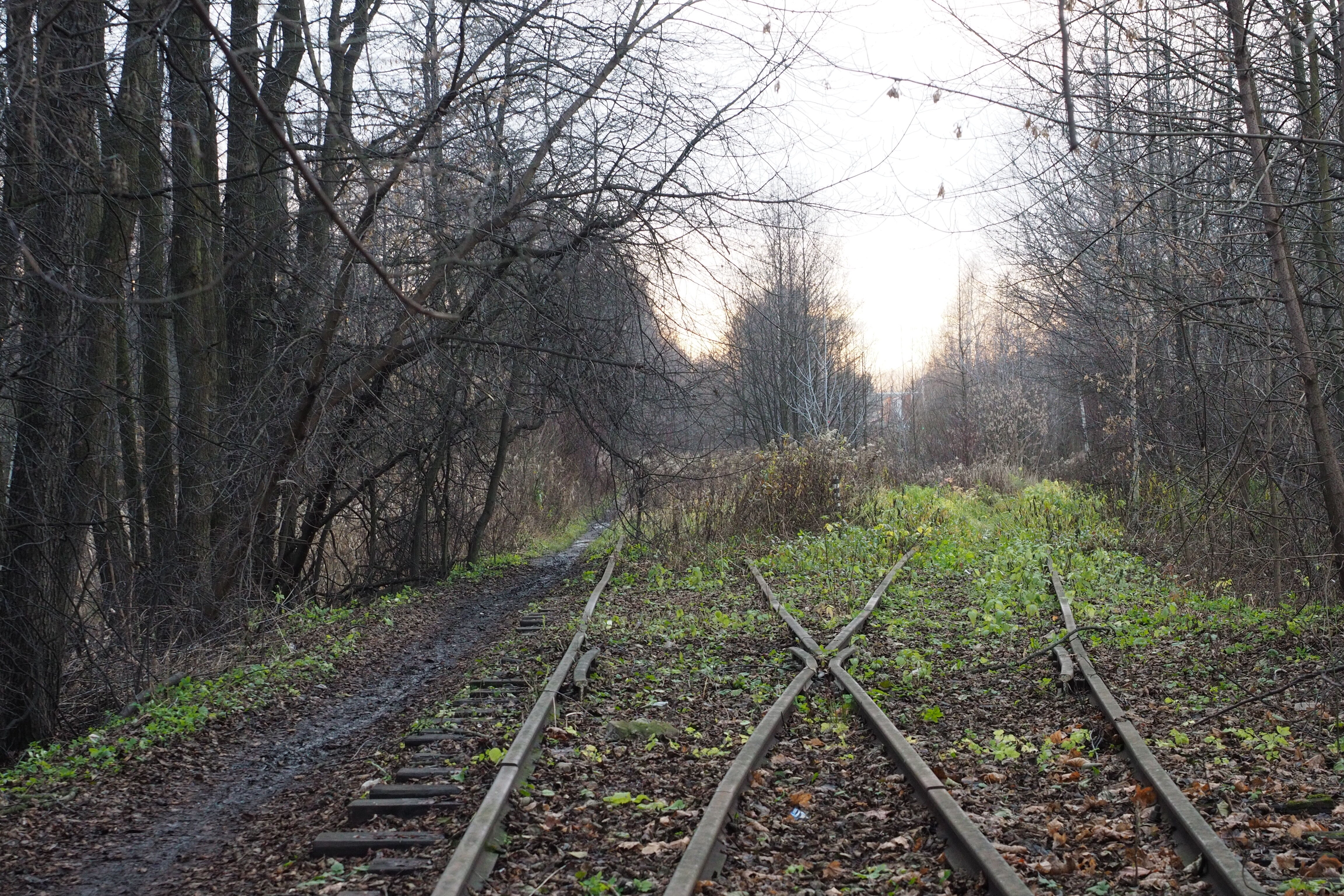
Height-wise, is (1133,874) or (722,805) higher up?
(722,805)

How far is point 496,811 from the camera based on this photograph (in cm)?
498

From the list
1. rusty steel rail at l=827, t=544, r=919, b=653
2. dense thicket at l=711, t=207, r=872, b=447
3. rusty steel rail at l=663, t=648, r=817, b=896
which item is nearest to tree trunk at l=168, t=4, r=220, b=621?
rusty steel rail at l=827, t=544, r=919, b=653

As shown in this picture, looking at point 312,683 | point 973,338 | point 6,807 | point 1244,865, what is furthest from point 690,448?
point 973,338

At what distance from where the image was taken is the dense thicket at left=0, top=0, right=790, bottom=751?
8211 mm

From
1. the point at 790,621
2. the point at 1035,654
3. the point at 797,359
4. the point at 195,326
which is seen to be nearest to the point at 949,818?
the point at 1035,654

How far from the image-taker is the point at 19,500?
8805 millimetres

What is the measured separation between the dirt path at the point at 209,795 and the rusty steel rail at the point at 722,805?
2.14 m

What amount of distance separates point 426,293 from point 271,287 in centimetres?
293

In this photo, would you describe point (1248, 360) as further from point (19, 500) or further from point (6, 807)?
point (19, 500)

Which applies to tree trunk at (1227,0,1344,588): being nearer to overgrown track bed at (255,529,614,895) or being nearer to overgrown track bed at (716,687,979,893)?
overgrown track bed at (716,687,979,893)

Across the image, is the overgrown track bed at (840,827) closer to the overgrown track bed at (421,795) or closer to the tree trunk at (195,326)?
the overgrown track bed at (421,795)

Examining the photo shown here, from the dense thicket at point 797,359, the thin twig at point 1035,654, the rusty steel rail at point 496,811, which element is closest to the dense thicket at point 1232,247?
the thin twig at point 1035,654

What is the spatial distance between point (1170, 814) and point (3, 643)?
28.5 feet

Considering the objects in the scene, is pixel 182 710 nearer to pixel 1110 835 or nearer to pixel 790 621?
pixel 790 621
